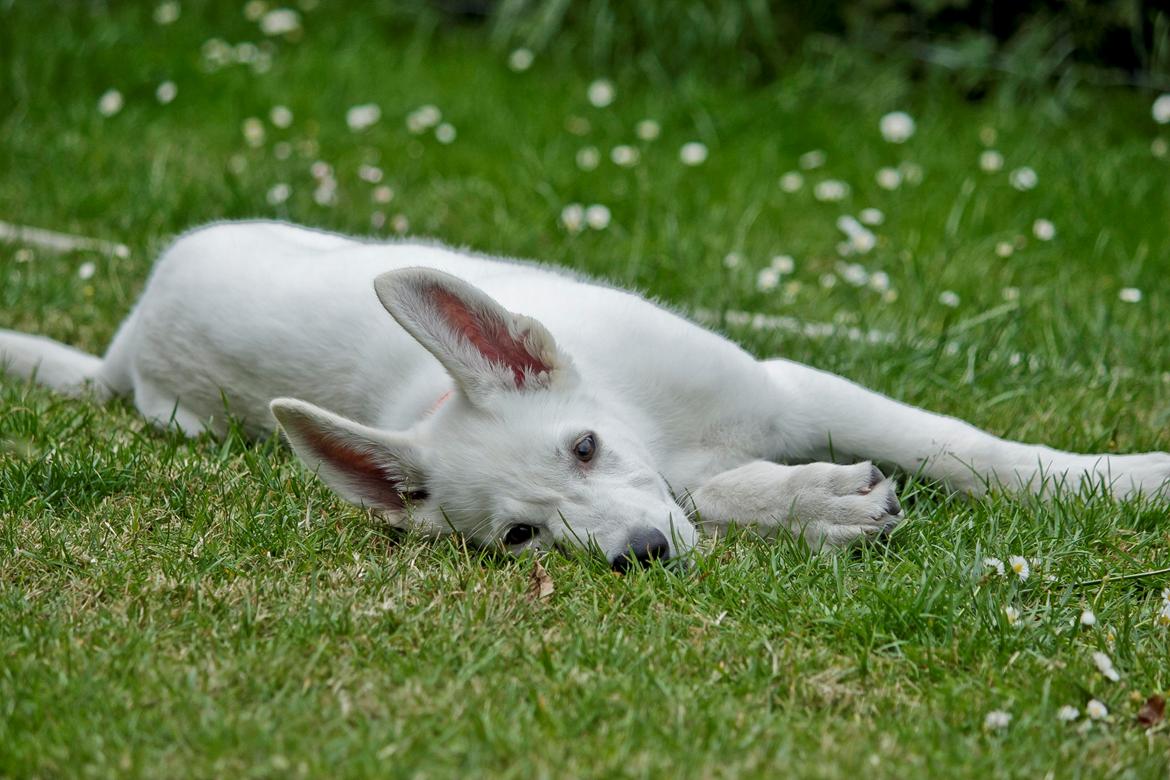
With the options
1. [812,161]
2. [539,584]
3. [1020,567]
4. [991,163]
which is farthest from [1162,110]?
[539,584]

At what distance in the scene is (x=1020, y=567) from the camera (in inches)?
115

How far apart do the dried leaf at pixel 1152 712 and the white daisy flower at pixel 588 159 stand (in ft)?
12.6

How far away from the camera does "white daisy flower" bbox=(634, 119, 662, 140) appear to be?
6.34m

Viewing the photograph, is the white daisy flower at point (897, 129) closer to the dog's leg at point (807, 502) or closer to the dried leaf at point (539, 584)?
the dog's leg at point (807, 502)

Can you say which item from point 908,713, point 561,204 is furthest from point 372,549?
point 561,204

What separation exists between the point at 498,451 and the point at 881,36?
15.9 ft

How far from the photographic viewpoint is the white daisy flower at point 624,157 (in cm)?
598

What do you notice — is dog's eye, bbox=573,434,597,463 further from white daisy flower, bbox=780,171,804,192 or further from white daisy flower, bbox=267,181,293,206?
white daisy flower, bbox=780,171,804,192

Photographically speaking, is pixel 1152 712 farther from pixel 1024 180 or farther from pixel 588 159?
pixel 588 159

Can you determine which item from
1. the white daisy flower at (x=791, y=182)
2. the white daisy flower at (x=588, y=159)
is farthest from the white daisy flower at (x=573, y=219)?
the white daisy flower at (x=791, y=182)

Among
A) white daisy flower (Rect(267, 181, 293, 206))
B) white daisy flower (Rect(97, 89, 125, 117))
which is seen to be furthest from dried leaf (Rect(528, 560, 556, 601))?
white daisy flower (Rect(97, 89, 125, 117))

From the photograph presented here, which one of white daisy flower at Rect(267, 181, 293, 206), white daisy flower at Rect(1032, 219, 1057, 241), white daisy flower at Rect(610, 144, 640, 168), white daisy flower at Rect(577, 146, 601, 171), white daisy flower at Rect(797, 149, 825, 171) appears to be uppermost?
white daisy flower at Rect(1032, 219, 1057, 241)

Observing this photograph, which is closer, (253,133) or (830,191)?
(830,191)

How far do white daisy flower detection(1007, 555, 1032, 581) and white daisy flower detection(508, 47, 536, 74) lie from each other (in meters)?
4.86
